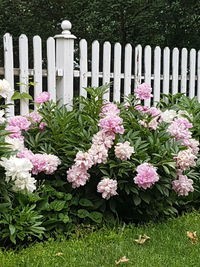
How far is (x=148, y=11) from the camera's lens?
1063 centimetres

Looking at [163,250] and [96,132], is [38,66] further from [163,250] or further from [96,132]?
[163,250]

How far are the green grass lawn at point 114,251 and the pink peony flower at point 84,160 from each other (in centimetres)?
51

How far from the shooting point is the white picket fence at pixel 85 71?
4895 millimetres

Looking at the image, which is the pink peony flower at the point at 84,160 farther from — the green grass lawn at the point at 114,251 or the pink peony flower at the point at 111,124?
the green grass lawn at the point at 114,251

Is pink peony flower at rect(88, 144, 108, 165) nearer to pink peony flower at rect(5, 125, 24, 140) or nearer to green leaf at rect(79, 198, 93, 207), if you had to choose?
green leaf at rect(79, 198, 93, 207)

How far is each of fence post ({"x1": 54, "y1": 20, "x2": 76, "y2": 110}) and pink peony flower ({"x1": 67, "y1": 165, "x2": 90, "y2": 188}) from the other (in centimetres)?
178

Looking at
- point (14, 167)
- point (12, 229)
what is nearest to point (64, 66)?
point (14, 167)

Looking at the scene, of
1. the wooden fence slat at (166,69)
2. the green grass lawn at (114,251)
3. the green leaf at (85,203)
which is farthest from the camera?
the wooden fence slat at (166,69)

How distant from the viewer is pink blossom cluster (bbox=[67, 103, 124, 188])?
11.5ft

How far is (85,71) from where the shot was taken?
→ 18.1ft

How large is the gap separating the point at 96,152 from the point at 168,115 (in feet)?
3.22

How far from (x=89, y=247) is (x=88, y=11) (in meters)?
8.66

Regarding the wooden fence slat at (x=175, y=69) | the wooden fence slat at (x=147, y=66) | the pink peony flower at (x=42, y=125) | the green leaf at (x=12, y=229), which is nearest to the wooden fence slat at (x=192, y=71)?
the wooden fence slat at (x=175, y=69)

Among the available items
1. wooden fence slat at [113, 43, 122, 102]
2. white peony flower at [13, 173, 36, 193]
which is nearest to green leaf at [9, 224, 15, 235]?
white peony flower at [13, 173, 36, 193]
